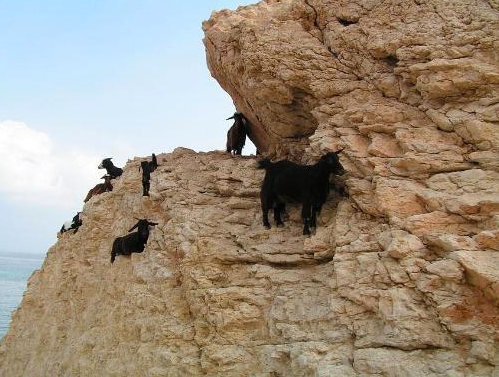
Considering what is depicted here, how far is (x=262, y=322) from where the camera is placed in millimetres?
6684

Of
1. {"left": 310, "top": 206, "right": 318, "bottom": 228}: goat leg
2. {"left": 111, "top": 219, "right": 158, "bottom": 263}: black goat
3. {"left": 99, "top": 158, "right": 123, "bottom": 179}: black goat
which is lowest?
{"left": 111, "top": 219, "right": 158, "bottom": 263}: black goat

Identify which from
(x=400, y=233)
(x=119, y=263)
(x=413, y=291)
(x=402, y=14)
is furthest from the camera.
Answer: (x=119, y=263)

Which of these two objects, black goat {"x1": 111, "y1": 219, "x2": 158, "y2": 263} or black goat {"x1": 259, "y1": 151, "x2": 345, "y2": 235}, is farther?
black goat {"x1": 111, "y1": 219, "x2": 158, "y2": 263}

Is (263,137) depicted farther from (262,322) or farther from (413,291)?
(413,291)

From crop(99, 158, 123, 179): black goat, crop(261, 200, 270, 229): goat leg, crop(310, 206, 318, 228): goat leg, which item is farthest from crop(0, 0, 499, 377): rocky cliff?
crop(99, 158, 123, 179): black goat

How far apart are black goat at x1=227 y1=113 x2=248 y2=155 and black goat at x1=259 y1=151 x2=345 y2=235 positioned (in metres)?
3.86

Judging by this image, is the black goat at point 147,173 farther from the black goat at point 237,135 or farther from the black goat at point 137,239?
the black goat at point 237,135

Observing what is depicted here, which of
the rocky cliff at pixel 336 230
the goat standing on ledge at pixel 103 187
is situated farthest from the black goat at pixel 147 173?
the goat standing on ledge at pixel 103 187

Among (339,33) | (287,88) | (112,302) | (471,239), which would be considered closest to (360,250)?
(471,239)

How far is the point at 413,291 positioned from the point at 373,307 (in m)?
0.51

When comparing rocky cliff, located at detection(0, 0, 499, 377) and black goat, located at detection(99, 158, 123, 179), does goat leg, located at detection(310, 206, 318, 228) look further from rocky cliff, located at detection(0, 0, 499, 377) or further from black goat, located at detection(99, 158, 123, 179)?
black goat, located at detection(99, 158, 123, 179)

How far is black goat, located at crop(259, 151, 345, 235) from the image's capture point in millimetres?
7523

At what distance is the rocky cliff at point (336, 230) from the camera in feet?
17.9

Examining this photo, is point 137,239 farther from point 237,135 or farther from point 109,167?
point 109,167
